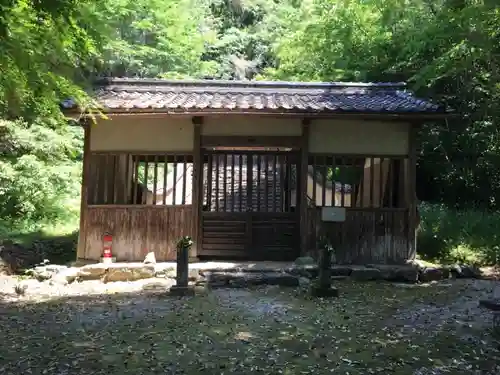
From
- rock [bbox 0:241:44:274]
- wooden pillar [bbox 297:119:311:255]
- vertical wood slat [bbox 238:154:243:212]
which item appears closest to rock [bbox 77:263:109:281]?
rock [bbox 0:241:44:274]

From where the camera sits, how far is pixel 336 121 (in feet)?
33.9

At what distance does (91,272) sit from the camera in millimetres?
9531

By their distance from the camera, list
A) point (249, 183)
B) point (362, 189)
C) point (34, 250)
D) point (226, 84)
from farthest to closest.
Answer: point (226, 84)
point (34, 250)
point (362, 189)
point (249, 183)

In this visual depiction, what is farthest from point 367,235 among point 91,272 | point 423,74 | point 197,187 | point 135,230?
point 91,272

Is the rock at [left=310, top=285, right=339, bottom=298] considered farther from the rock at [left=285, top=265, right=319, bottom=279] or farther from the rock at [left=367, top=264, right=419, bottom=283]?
the rock at [left=367, top=264, right=419, bottom=283]

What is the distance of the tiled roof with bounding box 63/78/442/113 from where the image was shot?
958 centimetres

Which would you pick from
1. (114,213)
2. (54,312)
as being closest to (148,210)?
(114,213)

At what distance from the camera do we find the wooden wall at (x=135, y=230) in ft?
33.5

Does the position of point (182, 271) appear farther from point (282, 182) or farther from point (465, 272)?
point (465, 272)

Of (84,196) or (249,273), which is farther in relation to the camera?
(84,196)

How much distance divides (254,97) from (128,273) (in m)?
4.57

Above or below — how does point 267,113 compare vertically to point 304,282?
above

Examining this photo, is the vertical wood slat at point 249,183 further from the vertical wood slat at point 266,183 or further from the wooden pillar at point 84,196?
the wooden pillar at point 84,196

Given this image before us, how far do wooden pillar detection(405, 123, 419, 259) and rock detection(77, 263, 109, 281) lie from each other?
594cm
